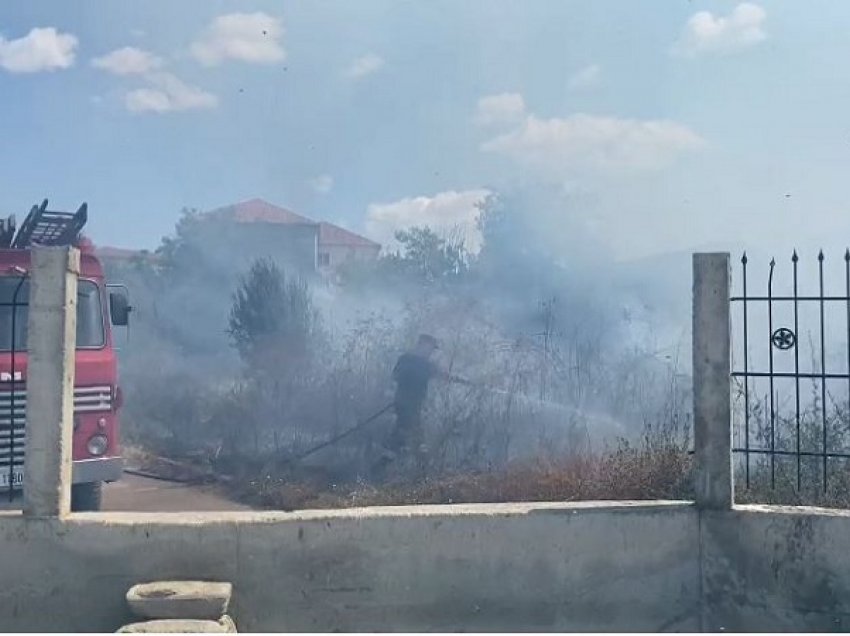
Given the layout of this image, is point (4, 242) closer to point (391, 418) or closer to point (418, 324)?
point (391, 418)

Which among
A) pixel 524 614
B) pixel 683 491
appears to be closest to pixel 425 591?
pixel 524 614

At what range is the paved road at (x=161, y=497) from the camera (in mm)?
10516

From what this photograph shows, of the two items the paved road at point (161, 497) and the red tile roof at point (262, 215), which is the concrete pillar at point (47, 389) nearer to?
the paved road at point (161, 497)

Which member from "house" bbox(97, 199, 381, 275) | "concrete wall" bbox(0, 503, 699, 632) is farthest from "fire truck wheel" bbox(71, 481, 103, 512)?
"house" bbox(97, 199, 381, 275)

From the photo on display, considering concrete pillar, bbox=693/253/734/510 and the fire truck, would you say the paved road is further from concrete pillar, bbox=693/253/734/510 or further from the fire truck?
concrete pillar, bbox=693/253/734/510

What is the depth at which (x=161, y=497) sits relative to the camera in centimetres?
1134

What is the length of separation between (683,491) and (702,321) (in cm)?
369

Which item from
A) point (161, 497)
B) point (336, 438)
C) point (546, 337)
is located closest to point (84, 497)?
point (161, 497)

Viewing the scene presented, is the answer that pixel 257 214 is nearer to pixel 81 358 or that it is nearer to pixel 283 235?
pixel 283 235

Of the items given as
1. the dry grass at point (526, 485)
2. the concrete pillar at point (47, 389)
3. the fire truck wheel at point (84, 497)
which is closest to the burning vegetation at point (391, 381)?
the dry grass at point (526, 485)

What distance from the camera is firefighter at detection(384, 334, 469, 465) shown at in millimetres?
12273

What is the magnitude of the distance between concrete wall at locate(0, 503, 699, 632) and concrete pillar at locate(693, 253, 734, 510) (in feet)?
0.77

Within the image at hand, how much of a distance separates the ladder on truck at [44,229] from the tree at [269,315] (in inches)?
315

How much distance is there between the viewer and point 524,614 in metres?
4.89
